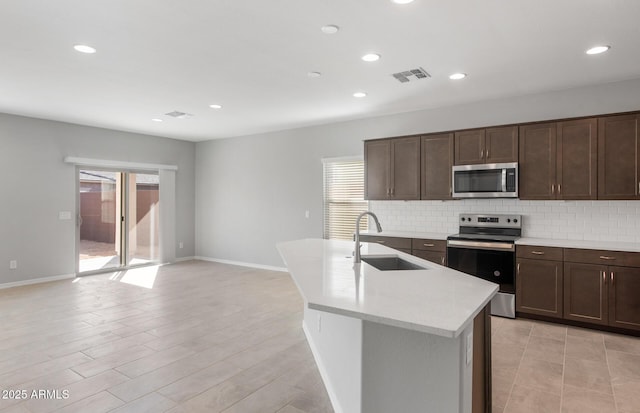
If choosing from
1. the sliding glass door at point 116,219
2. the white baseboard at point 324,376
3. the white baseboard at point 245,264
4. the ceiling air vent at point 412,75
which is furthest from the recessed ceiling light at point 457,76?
the sliding glass door at point 116,219

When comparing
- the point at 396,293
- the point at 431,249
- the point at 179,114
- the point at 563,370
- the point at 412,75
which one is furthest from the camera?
the point at 179,114

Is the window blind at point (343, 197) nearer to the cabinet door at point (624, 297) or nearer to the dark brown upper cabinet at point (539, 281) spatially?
the dark brown upper cabinet at point (539, 281)

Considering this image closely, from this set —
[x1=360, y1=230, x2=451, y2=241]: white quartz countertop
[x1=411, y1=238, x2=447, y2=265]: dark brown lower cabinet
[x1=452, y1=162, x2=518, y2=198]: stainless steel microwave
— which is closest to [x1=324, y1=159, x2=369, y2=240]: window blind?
[x1=360, y1=230, x2=451, y2=241]: white quartz countertop

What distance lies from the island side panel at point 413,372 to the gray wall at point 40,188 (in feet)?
20.7

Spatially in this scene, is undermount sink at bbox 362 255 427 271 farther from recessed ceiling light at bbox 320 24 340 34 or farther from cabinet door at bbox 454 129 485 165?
cabinet door at bbox 454 129 485 165

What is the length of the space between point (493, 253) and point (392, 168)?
1761mm

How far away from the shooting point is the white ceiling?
Answer: 263cm

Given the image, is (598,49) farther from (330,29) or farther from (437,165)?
(330,29)

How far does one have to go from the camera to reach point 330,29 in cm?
289

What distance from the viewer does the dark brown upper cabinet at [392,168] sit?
5.15 m

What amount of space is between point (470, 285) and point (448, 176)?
303cm

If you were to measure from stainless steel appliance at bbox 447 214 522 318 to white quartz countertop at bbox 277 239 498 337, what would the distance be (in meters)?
1.91

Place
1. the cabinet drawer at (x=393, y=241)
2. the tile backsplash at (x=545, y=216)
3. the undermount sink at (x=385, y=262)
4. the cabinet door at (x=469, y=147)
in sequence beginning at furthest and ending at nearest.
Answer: the cabinet drawer at (x=393, y=241)
the cabinet door at (x=469, y=147)
the tile backsplash at (x=545, y=216)
the undermount sink at (x=385, y=262)

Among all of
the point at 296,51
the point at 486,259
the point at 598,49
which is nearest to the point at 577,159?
the point at 598,49
